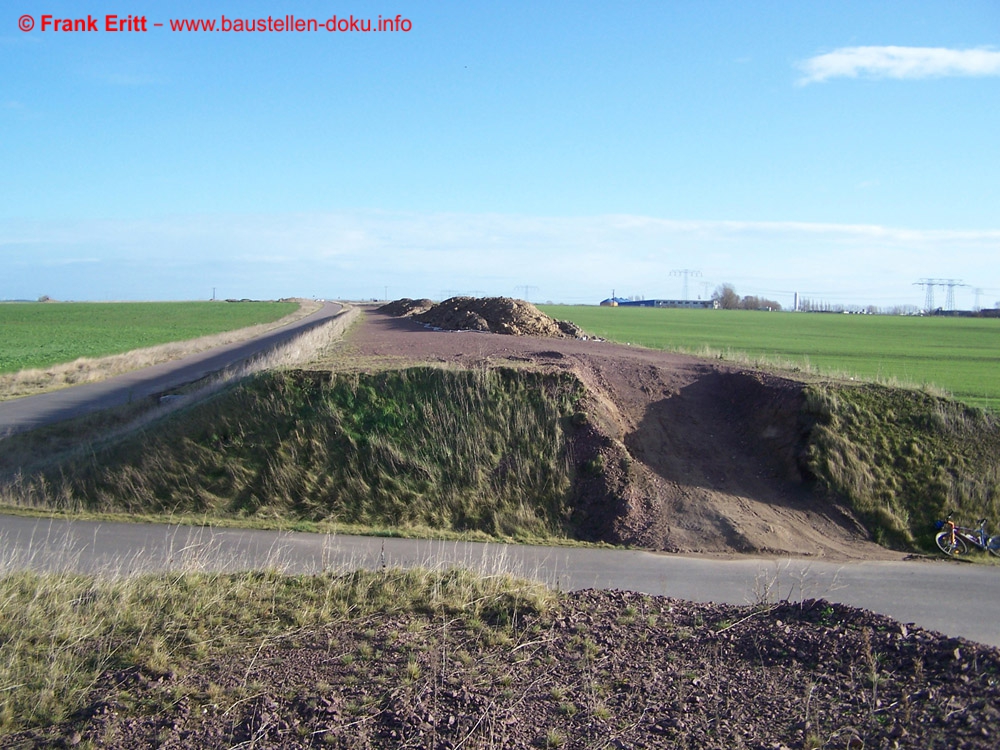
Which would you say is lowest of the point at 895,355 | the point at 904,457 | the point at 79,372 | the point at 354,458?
the point at 354,458

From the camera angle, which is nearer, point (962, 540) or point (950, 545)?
point (950, 545)

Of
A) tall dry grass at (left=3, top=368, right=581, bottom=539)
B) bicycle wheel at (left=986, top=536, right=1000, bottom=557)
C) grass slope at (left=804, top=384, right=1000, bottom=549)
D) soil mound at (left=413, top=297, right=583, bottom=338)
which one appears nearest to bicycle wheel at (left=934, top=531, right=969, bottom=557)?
bicycle wheel at (left=986, top=536, right=1000, bottom=557)

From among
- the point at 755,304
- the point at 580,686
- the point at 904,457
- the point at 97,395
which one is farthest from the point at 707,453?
the point at 755,304

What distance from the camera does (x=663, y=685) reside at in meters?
5.02

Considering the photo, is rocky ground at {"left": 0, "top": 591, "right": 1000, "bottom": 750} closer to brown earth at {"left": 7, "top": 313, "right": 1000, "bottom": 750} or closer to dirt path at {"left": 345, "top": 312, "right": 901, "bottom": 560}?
brown earth at {"left": 7, "top": 313, "right": 1000, "bottom": 750}

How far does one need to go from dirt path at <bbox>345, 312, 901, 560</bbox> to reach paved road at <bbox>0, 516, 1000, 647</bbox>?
938mm

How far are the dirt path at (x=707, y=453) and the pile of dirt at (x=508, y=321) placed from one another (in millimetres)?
11725

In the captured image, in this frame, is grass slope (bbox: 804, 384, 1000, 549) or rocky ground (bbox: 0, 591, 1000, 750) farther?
grass slope (bbox: 804, 384, 1000, 549)

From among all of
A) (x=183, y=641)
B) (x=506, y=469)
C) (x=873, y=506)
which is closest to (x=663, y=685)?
(x=183, y=641)

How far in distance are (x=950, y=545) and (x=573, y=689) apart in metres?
8.70

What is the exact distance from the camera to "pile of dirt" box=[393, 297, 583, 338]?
29.9 m

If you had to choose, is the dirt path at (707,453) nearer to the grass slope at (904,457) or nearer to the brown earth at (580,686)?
the grass slope at (904,457)

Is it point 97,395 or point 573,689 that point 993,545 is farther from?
point 97,395

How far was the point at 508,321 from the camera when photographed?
30469 millimetres
